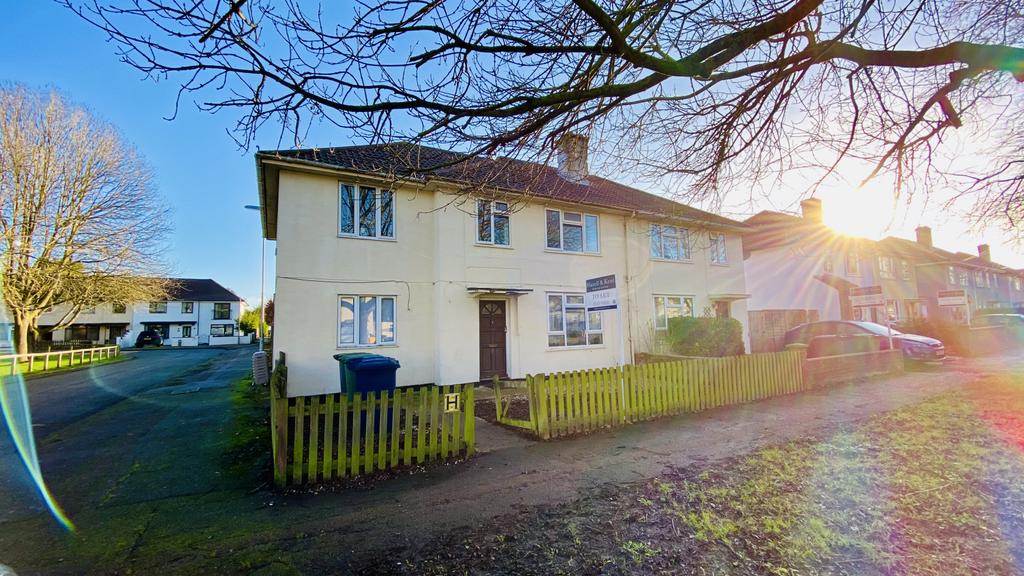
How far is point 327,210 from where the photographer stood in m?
11.0

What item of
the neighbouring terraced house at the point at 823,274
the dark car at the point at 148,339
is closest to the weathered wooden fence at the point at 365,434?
the neighbouring terraced house at the point at 823,274

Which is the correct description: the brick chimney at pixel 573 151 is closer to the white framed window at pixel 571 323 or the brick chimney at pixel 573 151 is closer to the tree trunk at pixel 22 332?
the white framed window at pixel 571 323

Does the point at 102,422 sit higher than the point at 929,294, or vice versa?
the point at 929,294

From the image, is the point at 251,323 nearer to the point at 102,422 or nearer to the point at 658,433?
the point at 102,422

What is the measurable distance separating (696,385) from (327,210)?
972cm

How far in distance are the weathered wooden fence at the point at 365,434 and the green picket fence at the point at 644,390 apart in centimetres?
150

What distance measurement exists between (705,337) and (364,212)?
36.7 ft

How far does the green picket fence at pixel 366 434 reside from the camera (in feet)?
16.7

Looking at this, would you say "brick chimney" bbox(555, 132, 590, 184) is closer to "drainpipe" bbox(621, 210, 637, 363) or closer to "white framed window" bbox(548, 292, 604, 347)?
"white framed window" bbox(548, 292, 604, 347)

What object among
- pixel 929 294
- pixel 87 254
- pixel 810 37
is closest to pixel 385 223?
pixel 810 37

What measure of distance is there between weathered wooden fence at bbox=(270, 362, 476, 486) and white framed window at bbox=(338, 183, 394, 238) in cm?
631

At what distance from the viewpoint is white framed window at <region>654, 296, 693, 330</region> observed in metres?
15.7

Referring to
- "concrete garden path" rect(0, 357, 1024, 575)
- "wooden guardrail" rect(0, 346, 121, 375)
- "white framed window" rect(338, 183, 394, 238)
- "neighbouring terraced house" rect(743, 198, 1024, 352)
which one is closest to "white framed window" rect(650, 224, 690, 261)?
"neighbouring terraced house" rect(743, 198, 1024, 352)

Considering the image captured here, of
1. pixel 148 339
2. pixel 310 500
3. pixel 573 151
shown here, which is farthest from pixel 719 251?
pixel 148 339
